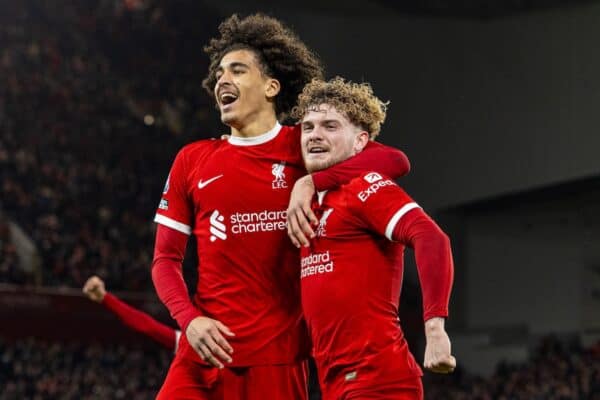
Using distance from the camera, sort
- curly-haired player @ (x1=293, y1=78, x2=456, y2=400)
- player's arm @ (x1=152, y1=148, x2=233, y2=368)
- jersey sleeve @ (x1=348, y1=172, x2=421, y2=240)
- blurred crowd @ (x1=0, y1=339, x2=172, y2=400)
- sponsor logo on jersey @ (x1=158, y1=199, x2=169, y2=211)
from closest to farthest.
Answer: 1. curly-haired player @ (x1=293, y1=78, x2=456, y2=400)
2. jersey sleeve @ (x1=348, y1=172, x2=421, y2=240)
3. player's arm @ (x1=152, y1=148, x2=233, y2=368)
4. sponsor logo on jersey @ (x1=158, y1=199, x2=169, y2=211)
5. blurred crowd @ (x1=0, y1=339, x2=172, y2=400)

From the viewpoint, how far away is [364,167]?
145 inches

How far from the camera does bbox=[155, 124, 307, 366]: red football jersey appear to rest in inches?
148

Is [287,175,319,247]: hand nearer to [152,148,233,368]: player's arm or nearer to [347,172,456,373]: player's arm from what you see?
[347,172,456,373]: player's arm

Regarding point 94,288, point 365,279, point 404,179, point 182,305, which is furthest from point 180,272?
point 404,179

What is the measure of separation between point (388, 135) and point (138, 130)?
5.67 metres

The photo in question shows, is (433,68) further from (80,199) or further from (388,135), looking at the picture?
(80,199)

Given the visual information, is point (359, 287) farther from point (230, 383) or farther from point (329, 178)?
point (230, 383)

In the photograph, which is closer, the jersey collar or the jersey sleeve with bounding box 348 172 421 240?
the jersey sleeve with bounding box 348 172 421 240

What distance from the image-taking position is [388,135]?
20.2 metres

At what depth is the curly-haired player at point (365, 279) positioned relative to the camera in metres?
3.27

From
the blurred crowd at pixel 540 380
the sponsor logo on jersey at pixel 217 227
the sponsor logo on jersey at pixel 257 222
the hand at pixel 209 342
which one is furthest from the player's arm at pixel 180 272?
the blurred crowd at pixel 540 380

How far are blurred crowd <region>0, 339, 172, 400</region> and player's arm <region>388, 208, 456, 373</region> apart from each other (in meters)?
12.5

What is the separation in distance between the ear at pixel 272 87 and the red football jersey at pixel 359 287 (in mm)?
756

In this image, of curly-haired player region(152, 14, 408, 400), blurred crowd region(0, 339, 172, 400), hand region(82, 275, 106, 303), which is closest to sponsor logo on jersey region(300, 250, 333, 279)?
curly-haired player region(152, 14, 408, 400)
